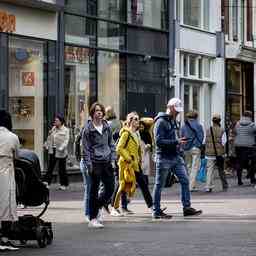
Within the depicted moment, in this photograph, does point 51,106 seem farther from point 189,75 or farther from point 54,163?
point 189,75

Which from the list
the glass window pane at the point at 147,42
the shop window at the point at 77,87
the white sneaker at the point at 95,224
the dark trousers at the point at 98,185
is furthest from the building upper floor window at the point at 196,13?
the white sneaker at the point at 95,224

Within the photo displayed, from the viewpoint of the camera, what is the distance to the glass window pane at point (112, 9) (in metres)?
26.4

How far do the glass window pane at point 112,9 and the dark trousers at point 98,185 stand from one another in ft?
43.1

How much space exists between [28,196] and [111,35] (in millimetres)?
15844

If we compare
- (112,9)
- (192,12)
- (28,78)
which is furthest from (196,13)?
(28,78)

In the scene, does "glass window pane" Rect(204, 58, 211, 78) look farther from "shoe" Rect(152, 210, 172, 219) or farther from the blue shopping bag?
"shoe" Rect(152, 210, 172, 219)

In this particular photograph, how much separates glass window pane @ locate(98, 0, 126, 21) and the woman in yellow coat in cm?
1131

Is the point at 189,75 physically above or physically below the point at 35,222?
above

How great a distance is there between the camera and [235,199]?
18.8m

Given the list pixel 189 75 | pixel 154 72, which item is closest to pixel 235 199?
pixel 154 72

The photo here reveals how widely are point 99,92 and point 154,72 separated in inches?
146

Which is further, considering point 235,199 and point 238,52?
point 238,52

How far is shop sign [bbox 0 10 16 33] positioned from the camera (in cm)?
2217

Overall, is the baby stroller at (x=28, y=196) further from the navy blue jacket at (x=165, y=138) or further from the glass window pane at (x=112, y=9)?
the glass window pane at (x=112, y=9)
